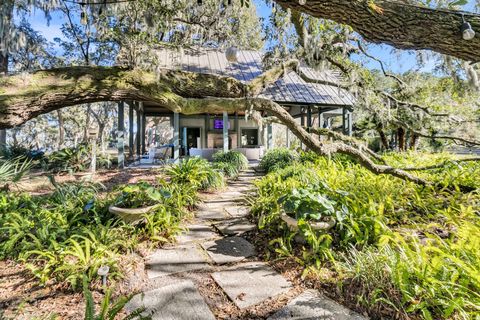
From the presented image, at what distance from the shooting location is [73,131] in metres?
32.3

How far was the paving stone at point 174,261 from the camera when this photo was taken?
2258mm

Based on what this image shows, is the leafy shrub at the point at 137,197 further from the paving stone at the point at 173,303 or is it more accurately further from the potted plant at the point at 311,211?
the potted plant at the point at 311,211

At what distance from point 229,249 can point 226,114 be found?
805 centimetres

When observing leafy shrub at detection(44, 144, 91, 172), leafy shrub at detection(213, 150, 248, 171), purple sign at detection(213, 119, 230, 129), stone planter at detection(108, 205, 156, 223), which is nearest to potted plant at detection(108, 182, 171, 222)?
stone planter at detection(108, 205, 156, 223)

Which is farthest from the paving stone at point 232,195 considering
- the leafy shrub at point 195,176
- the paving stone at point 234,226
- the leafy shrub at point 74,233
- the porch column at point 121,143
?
the porch column at point 121,143

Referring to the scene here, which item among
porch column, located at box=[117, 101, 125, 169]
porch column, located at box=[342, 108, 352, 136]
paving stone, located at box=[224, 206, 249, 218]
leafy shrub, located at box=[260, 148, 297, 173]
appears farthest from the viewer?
porch column, located at box=[342, 108, 352, 136]

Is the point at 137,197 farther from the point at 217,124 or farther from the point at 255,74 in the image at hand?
the point at 217,124

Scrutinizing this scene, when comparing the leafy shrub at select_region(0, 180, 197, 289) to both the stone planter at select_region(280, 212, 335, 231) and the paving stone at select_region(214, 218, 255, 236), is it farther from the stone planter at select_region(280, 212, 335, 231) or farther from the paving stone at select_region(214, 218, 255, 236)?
the stone planter at select_region(280, 212, 335, 231)

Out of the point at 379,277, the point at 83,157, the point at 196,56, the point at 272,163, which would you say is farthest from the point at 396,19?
the point at 196,56

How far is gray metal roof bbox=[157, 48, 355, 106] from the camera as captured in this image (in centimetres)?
966

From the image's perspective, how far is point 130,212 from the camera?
2721 millimetres

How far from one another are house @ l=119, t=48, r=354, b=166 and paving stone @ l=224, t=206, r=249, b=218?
4.32m

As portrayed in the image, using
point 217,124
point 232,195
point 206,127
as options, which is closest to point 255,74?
point 217,124

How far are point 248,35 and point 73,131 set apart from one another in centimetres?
3001
